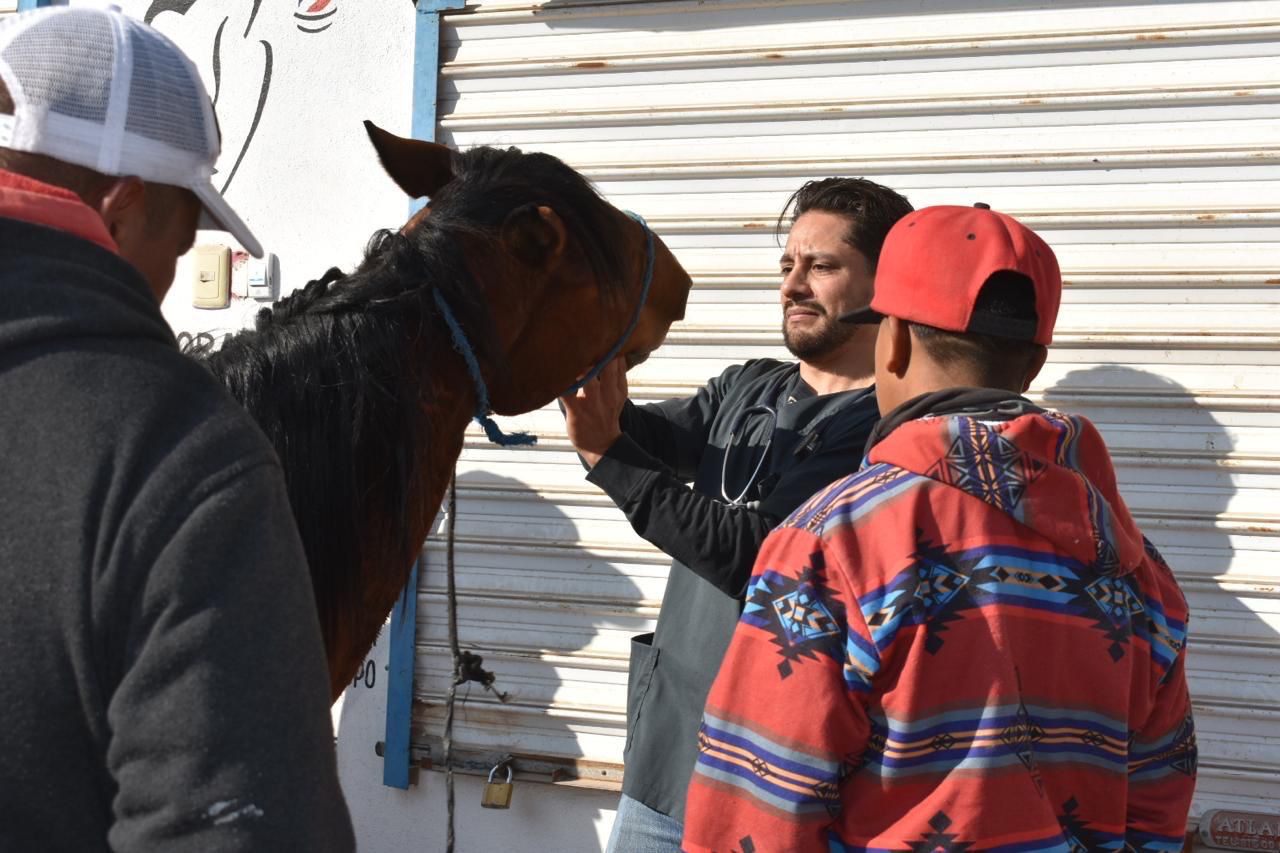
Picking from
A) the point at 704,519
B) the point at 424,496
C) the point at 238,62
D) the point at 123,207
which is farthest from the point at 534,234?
the point at 238,62

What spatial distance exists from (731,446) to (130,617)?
5.51 ft

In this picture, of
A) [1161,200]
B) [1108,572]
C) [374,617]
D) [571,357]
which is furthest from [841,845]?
[1161,200]

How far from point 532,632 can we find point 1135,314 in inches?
85.7

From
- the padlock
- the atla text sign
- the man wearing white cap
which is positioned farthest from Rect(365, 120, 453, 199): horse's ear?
the atla text sign

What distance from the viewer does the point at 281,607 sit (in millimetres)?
897

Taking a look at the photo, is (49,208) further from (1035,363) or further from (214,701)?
(1035,363)

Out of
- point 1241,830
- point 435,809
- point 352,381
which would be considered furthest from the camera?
point 435,809

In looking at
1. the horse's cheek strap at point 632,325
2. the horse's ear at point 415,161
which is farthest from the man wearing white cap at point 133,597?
the horse's cheek strap at point 632,325

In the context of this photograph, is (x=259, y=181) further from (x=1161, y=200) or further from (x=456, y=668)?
(x=1161, y=200)

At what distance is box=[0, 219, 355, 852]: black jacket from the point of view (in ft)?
2.80

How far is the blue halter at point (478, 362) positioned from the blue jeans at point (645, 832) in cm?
78

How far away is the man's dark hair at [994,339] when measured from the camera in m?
1.53

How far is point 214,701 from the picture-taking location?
33.6 inches

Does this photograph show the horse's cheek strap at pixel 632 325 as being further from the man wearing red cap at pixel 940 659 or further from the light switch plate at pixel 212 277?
the light switch plate at pixel 212 277
